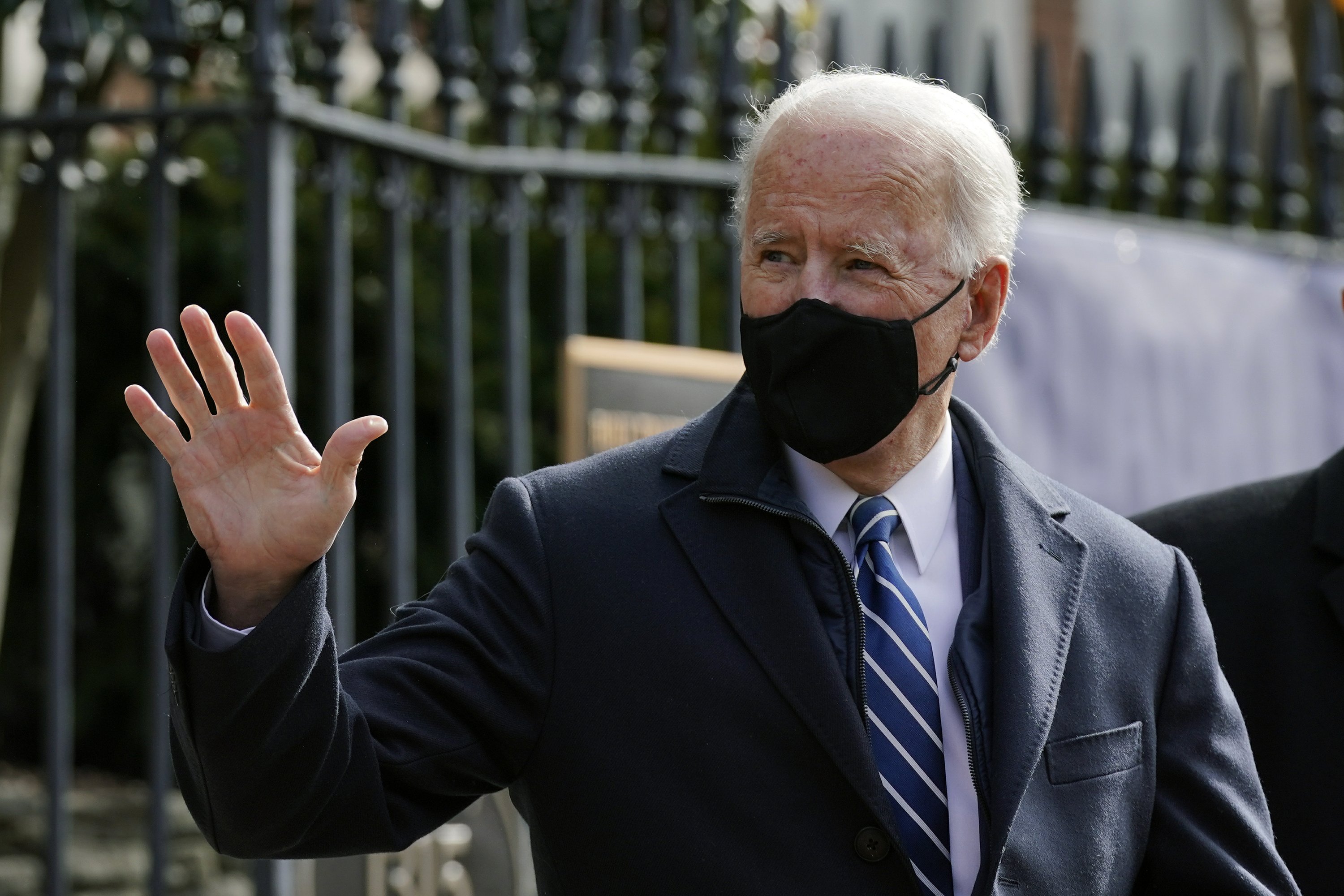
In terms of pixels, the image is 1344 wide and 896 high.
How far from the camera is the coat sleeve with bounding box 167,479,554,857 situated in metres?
1.85

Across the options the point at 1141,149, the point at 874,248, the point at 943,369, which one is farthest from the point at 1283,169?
the point at 874,248

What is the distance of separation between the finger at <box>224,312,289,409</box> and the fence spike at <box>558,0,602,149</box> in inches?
108

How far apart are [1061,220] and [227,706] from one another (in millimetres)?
3639

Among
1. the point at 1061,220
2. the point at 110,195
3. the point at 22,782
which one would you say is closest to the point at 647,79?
the point at 1061,220

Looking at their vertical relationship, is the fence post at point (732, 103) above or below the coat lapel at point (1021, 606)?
above

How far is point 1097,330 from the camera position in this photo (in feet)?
16.3

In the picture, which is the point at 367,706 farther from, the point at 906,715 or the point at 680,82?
the point at 680,82

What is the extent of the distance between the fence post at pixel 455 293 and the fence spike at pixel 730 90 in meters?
0.79

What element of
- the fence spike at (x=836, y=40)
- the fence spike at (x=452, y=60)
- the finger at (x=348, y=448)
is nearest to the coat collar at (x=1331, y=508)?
the finger at (x=348, y=448)

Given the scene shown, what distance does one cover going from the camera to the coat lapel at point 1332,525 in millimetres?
2947

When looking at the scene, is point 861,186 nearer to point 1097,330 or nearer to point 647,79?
point 1097,330

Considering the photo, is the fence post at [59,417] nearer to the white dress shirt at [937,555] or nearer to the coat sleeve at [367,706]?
the coat sleeve at [367,706]

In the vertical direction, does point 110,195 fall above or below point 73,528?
above

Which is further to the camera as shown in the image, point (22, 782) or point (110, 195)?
point (22, 782)
